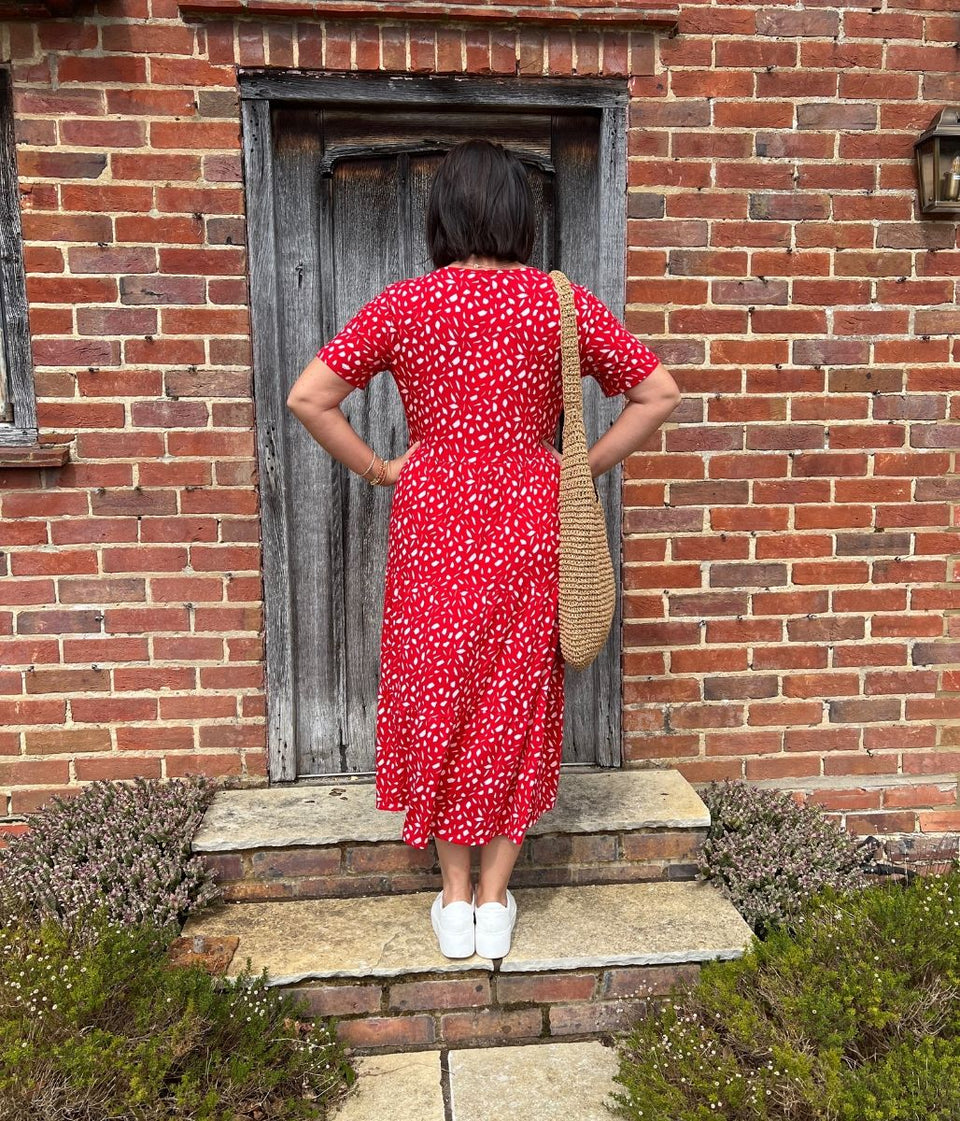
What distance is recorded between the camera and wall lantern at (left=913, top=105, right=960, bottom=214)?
3.02m

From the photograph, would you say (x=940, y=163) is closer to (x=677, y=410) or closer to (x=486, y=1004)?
(x=677, y=410)

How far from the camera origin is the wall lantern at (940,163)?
3.02m

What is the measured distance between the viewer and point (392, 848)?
9.45 ft

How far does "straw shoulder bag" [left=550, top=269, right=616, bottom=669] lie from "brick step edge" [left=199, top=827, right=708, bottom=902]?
871 mm

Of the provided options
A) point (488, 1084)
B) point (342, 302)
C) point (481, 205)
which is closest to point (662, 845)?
point (488, 1084)

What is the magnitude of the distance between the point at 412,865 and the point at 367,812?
25 centimetres

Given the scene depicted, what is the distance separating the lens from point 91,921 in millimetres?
2471

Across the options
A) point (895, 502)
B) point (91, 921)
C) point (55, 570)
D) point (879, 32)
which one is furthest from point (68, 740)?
point (879, 32)

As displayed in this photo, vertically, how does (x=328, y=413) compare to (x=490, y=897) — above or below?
above

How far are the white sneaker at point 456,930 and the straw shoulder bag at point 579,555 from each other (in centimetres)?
76

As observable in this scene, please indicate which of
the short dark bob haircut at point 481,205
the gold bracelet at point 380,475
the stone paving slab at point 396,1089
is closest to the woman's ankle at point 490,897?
the stone paving slab at point 396,1089

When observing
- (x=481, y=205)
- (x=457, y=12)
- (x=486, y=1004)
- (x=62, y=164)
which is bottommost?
(x=486, y=1004)

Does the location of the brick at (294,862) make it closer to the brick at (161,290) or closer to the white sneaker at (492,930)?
the white sneaker at (492,930)

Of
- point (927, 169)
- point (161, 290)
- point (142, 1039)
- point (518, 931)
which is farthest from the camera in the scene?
point (927, 169)
